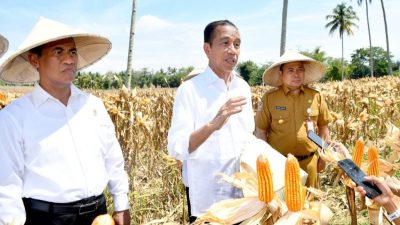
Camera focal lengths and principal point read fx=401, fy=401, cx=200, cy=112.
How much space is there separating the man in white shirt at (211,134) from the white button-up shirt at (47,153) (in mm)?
457

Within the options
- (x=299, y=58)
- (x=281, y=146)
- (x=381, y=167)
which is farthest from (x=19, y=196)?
(x=299, y=58)

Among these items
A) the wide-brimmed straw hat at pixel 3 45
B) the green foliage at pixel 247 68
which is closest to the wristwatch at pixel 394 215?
the wide-brimmed straw hat at pixel 3 45

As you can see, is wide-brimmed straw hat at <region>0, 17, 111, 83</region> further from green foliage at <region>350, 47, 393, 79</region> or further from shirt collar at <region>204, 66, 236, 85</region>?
green foliage at <region>350, 47, 393, 79</region>

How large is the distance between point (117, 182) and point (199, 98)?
69 cm

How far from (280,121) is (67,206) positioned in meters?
1.83

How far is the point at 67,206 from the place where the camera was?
199 centimetres

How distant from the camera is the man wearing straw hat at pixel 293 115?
3.18m

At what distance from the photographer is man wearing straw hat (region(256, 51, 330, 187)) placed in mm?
3180

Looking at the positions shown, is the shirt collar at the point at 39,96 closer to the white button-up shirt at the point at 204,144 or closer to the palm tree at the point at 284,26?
the white button-up shirt at the point at 204,144

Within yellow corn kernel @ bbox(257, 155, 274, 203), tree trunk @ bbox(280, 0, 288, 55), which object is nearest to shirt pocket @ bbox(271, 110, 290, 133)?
yellow corn kernel @ bbox(257, 155, 274, 203)

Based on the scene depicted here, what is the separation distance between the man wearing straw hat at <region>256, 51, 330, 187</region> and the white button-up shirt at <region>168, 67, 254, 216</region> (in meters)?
0.95

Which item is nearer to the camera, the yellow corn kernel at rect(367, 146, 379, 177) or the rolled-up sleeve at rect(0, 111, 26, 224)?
the yellow corn kernel at rect(367, 146, 379, 177)

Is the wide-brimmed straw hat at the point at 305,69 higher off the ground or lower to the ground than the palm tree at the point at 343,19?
lower

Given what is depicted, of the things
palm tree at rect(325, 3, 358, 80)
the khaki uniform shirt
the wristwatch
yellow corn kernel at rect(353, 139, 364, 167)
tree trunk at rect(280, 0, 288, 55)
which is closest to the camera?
the wristwatch
